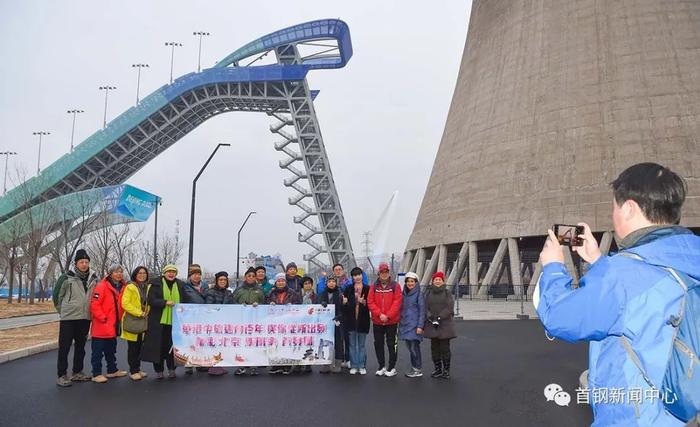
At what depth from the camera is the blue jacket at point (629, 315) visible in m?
1.71

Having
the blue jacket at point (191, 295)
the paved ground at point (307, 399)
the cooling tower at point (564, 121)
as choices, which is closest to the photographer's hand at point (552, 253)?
the paved ground at point (307, 399)

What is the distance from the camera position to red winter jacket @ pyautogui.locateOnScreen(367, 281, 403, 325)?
9.27 meters

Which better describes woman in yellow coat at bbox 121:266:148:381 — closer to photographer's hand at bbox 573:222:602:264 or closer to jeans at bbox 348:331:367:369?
jeans at bbox 348:331:367:369

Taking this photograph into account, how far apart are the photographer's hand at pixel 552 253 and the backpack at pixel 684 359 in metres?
0.37

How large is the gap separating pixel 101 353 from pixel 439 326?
5680mm

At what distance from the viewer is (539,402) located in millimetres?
6816

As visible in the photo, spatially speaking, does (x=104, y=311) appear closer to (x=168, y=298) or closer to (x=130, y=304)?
(x=130, y=304)

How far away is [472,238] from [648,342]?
2827 centimetres

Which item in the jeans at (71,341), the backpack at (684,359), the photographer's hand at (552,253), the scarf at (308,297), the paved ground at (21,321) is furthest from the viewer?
the paved ground at (21,321)

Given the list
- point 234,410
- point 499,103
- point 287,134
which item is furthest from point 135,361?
point 287,134

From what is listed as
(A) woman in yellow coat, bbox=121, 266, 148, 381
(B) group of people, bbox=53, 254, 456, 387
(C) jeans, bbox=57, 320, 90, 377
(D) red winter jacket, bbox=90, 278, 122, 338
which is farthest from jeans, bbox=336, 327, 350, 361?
(C) jeans, bbox=57, 320, 90, 377

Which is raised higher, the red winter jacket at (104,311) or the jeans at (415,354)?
the red winter jacket at (104,311)

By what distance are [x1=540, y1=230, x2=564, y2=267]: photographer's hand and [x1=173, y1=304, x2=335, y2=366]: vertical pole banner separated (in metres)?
8.03

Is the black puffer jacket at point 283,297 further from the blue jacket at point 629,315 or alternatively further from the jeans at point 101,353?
the blue jacket at point 629,315
